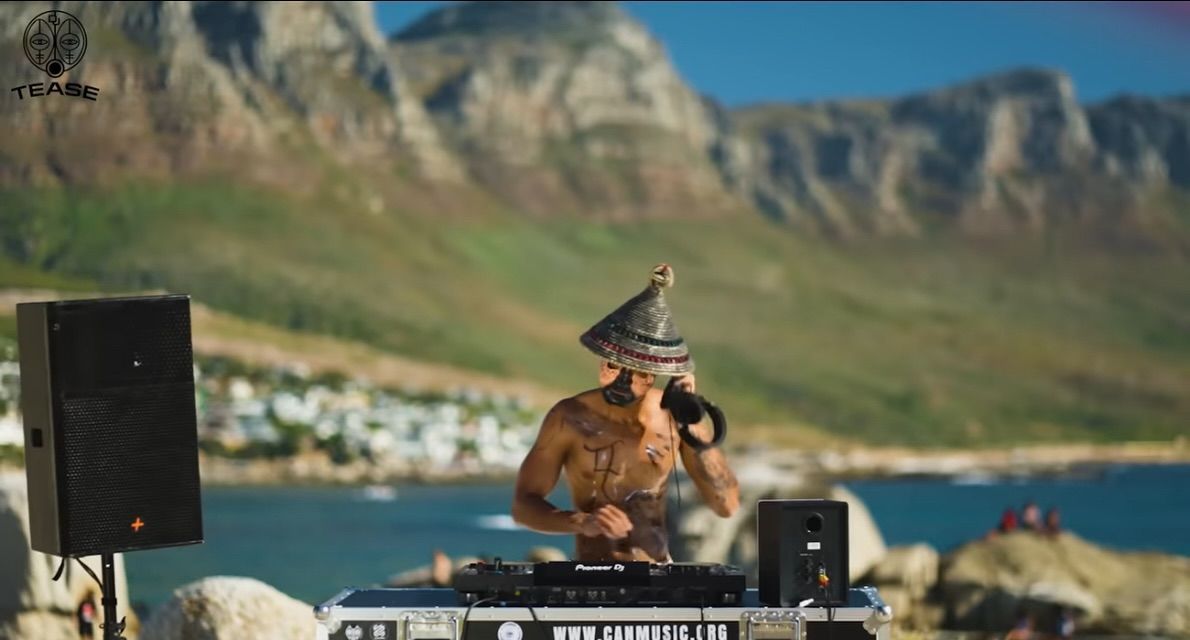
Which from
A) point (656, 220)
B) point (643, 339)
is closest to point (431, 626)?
point (643, 339)

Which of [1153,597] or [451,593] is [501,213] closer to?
[1153,597]

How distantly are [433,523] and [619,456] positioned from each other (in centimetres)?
7441

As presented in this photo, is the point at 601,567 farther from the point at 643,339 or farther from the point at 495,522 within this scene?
the point at 495,522

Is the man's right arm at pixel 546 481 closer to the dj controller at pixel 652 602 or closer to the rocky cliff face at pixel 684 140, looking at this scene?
the dj controller at pixel 652 602

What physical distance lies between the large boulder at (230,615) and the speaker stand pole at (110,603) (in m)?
2.51

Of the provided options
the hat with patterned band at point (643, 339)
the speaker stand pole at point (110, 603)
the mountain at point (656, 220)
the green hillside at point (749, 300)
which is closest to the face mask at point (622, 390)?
the hat with patterned band at point (643, 339)

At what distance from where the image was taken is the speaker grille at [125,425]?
598cm

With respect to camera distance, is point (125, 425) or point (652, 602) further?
point (125, 425)

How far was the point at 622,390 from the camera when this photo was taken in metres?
6.40

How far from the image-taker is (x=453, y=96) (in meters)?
108

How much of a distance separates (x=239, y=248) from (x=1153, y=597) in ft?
240

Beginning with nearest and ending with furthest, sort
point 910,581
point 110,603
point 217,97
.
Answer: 1. point 110,603
2. point 910,581
3. point 217,97

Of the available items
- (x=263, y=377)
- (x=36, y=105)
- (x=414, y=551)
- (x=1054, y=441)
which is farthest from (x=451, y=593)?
(x=1054, y=441)

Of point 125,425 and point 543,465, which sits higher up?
point 125,425
